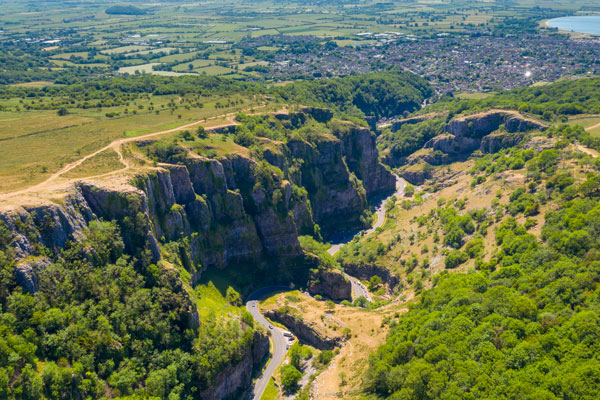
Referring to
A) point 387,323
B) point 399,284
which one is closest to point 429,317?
point 387,323

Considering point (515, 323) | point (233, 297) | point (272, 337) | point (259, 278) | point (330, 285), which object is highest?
point (515, 323)

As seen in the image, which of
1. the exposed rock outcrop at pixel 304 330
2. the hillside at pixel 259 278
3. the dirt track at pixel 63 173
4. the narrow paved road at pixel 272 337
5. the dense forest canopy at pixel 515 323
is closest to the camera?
the dense forest canopy at pixel 515 323

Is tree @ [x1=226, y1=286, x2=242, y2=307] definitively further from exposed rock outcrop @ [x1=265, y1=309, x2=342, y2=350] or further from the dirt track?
the dirt track

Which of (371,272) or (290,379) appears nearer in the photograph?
(290,379)

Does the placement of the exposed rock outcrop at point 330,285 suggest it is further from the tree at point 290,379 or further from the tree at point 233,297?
the tree at point 290,379

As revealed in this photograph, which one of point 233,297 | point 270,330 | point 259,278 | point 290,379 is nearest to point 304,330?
point 270,330

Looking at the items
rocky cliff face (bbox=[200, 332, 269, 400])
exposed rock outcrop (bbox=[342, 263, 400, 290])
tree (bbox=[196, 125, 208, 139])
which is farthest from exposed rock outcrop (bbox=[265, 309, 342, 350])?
tree (bbox=[196, 125, 208, 139])

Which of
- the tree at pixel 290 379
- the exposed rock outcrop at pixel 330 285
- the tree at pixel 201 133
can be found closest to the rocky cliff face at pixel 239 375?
the tree at pixel 290 379

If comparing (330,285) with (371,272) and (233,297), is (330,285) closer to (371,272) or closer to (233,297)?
(371,272)
